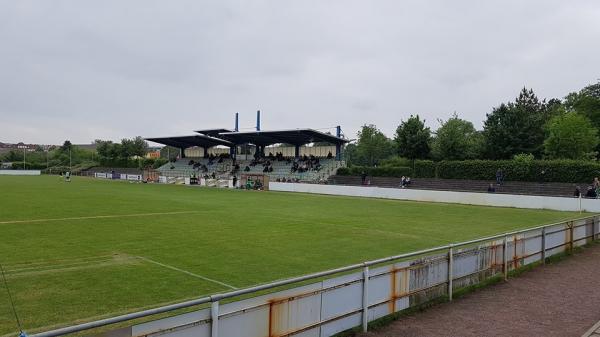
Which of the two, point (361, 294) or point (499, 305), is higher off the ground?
point (361, 294)

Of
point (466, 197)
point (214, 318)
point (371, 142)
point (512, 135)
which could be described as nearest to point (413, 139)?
point (512, 135)

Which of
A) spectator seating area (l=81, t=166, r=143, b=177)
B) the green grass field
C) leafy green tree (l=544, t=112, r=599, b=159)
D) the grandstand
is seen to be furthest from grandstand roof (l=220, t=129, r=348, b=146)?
the green grass field

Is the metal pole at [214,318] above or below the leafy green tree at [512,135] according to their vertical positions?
below

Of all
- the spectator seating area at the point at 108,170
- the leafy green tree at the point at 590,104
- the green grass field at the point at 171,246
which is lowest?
the green grass field at the point at 171,246

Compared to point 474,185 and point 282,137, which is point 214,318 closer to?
point 474,185

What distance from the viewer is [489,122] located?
6594cm

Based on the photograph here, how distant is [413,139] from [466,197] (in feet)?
83.4

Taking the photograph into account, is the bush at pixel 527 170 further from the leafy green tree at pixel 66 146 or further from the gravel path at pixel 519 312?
the leafy green tree at pixel 66 146

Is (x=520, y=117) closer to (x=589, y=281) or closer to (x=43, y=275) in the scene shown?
(x=589, y=281)

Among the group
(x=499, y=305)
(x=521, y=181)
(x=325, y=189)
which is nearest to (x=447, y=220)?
(x=499, y=305)

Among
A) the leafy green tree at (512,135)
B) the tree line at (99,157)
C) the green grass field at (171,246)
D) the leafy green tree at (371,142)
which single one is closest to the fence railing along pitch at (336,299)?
the green grass field at (171,246)

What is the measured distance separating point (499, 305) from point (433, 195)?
31291 mm

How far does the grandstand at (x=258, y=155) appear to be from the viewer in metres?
67.2

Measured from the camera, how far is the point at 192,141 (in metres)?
86.4
